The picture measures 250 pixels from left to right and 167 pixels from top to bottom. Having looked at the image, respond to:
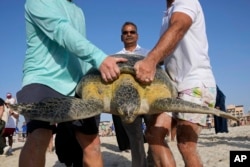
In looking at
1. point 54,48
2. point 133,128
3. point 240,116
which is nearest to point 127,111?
point 54,48

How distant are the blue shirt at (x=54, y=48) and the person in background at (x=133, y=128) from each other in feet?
4.50

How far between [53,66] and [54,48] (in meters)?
0.18

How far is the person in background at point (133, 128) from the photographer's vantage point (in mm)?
4430

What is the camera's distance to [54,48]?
9.78ft

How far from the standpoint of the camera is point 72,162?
351cm

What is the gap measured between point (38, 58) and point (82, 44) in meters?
0.46

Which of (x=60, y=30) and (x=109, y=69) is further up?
(x=60, y=30)

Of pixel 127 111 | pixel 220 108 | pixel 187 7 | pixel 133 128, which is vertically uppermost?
pixel 187 7

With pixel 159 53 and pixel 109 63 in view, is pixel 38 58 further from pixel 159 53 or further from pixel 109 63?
Answer: pixel 159 53

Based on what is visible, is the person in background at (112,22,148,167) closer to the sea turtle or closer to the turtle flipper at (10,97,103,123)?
the sea turtle

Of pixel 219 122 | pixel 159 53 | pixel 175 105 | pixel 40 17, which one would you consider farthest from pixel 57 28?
pixel 219 122

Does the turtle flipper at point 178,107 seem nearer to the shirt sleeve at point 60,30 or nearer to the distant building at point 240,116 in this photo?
the shirt sleeve at point 60,30

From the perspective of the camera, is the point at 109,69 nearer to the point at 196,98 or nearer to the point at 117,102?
the point at 117,102

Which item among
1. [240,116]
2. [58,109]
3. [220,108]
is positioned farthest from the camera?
[240,116]
